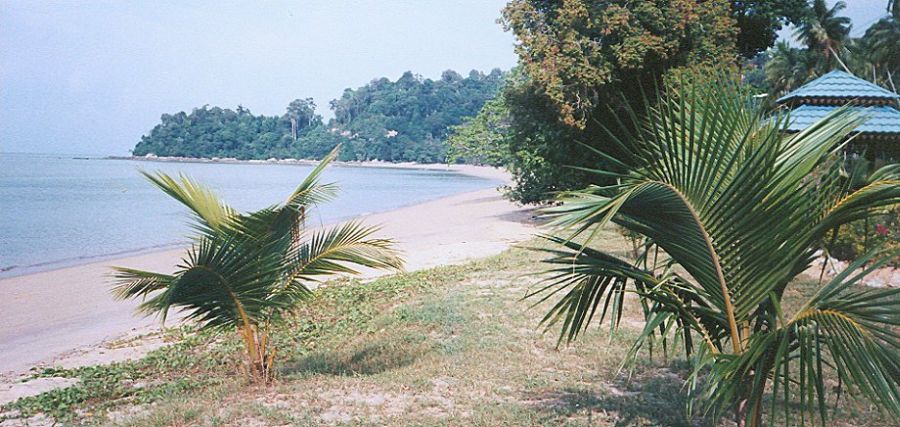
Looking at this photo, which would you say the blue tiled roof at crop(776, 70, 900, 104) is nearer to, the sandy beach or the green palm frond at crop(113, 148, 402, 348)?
the sandy beach

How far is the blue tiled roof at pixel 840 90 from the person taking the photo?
883cm

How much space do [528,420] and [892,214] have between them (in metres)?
7.21

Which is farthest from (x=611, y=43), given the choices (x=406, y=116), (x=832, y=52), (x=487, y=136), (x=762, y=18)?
(x=406, y=116)

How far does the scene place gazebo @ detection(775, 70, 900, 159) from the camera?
8.52m

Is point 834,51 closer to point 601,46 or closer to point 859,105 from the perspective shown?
point 601,46

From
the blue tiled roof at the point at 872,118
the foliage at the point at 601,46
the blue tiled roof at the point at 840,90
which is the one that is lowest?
the blue tiled roof at the point at 872,118

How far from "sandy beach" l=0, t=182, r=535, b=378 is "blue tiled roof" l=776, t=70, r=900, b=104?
438 cm

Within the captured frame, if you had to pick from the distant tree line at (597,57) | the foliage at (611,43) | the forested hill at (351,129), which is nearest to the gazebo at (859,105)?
the distant tree line at (597,57)

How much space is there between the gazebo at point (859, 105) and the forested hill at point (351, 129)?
320ft

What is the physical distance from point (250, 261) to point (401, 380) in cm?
141

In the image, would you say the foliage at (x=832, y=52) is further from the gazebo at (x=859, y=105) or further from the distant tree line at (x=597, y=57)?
the gazebo at (x=859, y=105)

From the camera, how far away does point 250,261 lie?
16.2 feet

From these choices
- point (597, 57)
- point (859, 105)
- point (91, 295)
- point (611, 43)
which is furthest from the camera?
point (611, 43)

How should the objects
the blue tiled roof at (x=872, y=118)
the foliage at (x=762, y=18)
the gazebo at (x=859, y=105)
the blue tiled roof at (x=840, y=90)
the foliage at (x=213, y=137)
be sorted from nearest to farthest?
the blue tiled roof at (x=872, y=118) < the gazebo at (x=859, y=105) < the blue tiled roof at (x=840, y=90) < the foliage at (x=762, y=18) < the foliage at (x=213, y=137)
